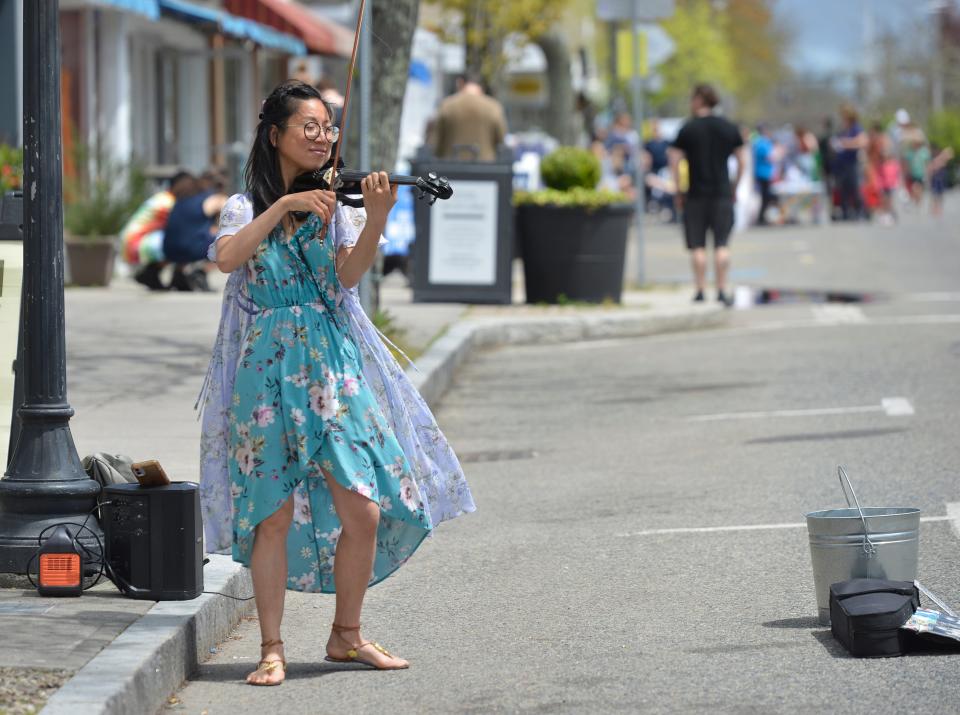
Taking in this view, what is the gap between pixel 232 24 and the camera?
868 inches

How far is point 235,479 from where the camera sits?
5.07 meters

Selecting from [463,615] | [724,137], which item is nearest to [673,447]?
[463,615]

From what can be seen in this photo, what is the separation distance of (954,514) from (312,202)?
346 centimetres

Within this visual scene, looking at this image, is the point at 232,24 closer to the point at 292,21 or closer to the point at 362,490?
the point at 292,21

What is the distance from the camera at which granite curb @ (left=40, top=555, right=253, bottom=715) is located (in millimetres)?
4414

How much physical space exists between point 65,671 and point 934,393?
730 centimetres

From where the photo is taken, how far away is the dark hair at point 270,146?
507cm

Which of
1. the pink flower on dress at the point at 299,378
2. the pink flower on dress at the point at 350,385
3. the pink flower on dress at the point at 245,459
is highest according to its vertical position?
the pink flower on dress at the point at 299,378

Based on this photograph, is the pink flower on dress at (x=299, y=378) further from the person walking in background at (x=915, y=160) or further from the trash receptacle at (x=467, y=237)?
the person walking in background at (x=915, y=160)

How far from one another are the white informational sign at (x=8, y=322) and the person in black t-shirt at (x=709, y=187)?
1067 cm

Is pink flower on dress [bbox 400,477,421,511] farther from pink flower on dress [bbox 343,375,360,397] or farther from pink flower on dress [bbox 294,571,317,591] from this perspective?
pink flower on dress [bbox 294,571,317,591]

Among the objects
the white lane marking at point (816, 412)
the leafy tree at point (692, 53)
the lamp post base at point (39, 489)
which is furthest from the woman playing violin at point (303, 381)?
the leafy tree at point (692, 53)

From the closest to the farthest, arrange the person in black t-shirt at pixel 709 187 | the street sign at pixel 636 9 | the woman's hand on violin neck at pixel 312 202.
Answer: the woman's hand on violin neck at pixel 312 202 → the person in black t-shirt at pixel 709 187 → the street sign at pixel 636 9

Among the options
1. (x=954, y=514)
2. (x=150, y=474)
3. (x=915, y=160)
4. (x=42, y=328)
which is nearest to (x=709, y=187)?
(x=954, y=514)
